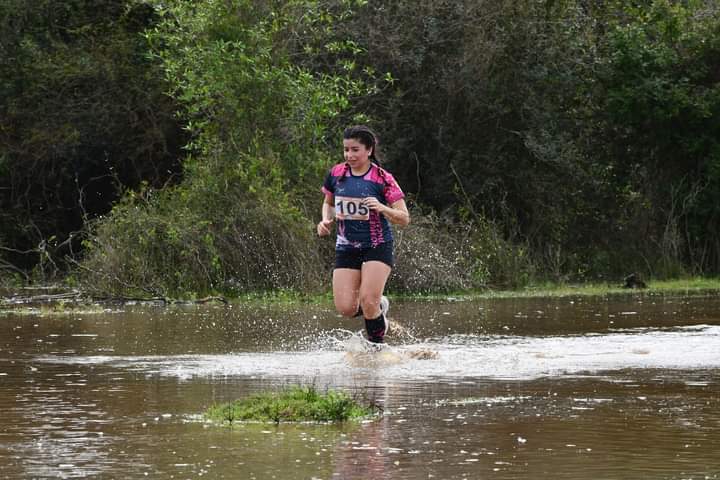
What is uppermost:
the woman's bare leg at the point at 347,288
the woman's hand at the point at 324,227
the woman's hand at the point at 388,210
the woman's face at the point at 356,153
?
the woman's face at the point at 356,153

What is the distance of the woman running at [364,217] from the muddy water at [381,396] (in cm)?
63

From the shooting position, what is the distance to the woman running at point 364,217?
40.7ft

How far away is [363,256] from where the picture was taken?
12.7 meters

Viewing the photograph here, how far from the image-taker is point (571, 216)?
27250 mm

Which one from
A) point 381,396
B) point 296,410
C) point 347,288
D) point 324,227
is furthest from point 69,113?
point 296,410

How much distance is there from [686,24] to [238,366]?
1691 cm

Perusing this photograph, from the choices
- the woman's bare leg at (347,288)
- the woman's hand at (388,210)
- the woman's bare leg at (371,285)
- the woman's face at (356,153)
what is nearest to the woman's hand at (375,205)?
the woman's hand at (388,210)

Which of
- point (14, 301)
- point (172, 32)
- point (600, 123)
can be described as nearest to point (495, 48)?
point (600, 123)

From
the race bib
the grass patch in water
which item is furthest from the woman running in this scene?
the grass patch in water

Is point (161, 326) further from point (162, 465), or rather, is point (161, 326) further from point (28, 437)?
point (162, 465)

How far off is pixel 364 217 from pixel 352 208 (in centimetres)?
13

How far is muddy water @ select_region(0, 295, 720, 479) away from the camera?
287 inches

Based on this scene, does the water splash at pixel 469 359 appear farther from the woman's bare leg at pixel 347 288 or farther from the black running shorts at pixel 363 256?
the black running shorts at pixel 363 256

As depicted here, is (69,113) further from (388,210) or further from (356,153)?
(388,210)
